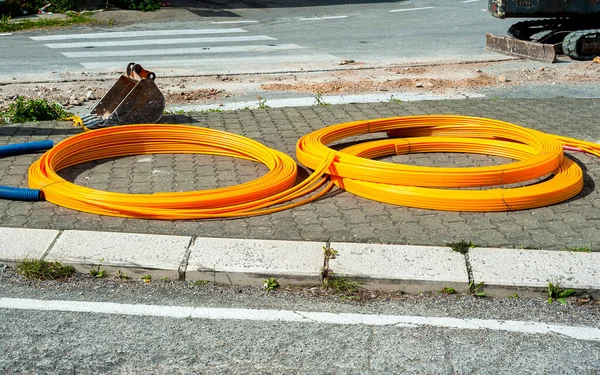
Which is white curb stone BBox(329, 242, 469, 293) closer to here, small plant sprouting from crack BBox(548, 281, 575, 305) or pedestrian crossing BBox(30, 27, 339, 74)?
small plant sprouting from crack BBox(548, 281, 575, 305)

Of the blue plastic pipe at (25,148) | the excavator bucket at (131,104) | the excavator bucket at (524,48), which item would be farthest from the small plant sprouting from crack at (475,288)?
the excavator bucket at (524,48)

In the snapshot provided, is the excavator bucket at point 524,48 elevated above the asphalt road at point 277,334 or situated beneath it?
situated beneath

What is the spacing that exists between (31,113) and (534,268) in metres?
6.34

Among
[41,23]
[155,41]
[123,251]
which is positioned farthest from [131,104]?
[41,23]

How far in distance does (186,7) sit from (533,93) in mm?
11866

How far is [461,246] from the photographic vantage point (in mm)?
5359

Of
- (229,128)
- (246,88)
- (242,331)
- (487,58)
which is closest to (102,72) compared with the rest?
(246,88)

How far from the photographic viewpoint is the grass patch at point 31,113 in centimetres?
912

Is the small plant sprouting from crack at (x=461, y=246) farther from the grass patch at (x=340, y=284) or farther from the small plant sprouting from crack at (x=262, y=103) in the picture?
the small plant sprouting from crack at (x=262, y=103)

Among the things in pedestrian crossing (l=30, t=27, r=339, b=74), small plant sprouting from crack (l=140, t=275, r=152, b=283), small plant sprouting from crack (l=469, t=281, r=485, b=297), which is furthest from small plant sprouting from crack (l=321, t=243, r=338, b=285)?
pedestrian crossing (l=30, t=27, r=339, b=74)

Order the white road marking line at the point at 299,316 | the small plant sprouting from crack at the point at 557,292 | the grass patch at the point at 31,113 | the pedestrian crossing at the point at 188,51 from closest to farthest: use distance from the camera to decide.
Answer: the white road marking line at the point at 299,316 → the small plant sprouting from crack at the point at 557,292 → the grass patch at the point at 31,113 → the pedestrian crossing at the point at 188,51

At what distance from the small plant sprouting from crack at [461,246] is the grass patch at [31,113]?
220 inches

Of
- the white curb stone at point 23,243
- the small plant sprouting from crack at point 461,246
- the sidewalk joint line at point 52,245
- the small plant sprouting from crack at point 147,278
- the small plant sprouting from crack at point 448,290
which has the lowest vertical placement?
the small plant sprouting from crack at point 448,290

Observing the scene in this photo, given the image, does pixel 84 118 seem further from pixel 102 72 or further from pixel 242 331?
pixel 242 331
